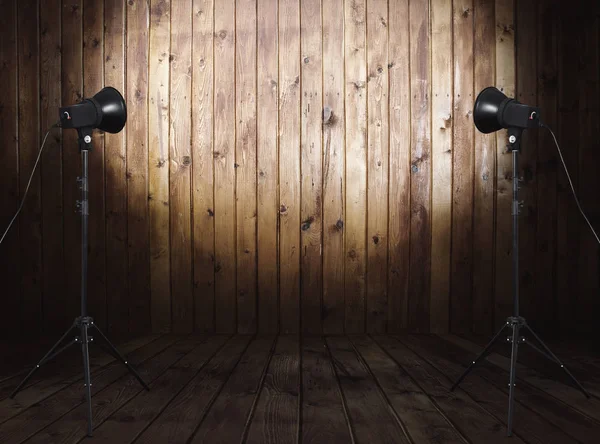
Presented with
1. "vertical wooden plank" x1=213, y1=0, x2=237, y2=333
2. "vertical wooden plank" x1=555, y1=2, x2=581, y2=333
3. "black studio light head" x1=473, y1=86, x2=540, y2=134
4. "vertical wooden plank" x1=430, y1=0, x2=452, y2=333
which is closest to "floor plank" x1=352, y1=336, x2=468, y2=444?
"vertical wooden plank" x1=430, y1=0, x2=452, y2=333

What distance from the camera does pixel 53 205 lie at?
9.07 feet

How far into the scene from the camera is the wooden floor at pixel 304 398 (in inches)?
52.9

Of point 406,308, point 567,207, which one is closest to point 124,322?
point 406,308

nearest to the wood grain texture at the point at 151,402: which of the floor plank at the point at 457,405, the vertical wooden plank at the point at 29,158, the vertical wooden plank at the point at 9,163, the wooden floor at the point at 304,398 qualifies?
the wooden floor at the point at 304,398

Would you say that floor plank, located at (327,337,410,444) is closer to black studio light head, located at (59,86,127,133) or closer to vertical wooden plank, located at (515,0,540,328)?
vertical wooden plank, located at (515,0,540,328)

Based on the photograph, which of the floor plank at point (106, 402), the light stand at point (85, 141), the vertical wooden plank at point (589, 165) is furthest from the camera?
the vertical wooden plank at point (589, 165)

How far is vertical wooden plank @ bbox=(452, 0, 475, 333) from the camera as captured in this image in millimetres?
2703

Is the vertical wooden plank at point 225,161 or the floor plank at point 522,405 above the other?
the vertical wooden plank at point 225,161

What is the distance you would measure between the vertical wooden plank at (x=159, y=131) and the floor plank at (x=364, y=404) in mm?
1242

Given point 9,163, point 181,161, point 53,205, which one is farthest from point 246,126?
point 9,163

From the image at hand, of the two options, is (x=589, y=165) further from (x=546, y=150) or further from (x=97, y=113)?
(x=97, y=113)

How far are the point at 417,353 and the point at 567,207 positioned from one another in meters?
1.33

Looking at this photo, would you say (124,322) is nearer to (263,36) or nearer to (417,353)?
(417,353)

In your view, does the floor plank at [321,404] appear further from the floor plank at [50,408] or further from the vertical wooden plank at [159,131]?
the vertical wooden plank at [159,131]
